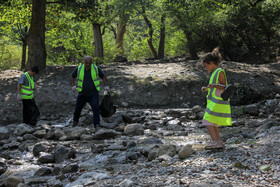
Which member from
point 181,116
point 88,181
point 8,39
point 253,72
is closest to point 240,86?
point 253,72

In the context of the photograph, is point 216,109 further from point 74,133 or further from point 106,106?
point 106,106

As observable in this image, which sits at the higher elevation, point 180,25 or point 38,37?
point 180,25

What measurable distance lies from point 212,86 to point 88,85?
14.0ft

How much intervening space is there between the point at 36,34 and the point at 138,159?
11.0 meters

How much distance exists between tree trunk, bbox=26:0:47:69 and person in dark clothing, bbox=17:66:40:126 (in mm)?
5614

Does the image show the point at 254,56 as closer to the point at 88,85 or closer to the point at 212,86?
the point at 88,85

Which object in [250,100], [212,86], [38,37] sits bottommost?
[250,100]

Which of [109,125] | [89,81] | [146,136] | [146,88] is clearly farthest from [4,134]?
[146,88]

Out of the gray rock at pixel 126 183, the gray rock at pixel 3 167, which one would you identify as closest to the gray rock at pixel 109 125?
the gray rock at pixel 3 167

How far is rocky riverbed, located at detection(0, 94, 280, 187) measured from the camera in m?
4.02

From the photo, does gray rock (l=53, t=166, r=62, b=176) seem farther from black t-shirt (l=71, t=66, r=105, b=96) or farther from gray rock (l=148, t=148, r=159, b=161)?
black t-shirt (l=71, t=66, r=105, b=96)

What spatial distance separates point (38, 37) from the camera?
1505cm

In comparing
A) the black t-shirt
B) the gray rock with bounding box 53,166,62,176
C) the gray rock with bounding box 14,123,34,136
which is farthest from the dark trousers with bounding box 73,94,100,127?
the gray rock with bounding box 53,166,62,176

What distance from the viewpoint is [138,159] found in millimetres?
5578
